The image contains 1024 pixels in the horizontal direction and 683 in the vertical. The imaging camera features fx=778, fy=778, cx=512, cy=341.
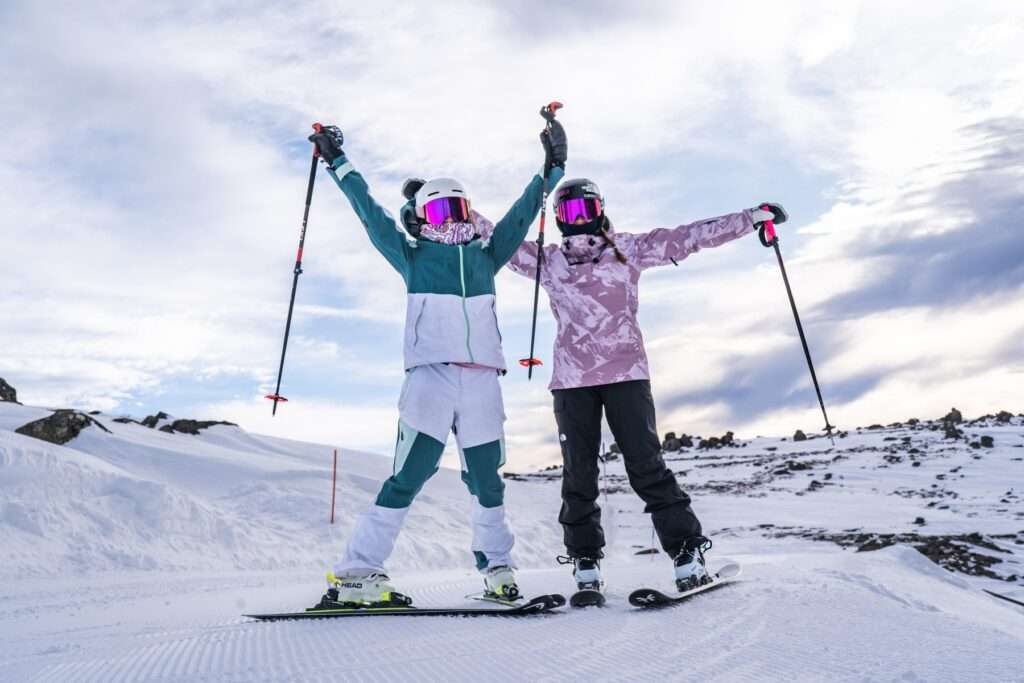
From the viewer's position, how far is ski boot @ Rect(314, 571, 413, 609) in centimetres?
379

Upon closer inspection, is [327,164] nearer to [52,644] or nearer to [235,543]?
[52,644]

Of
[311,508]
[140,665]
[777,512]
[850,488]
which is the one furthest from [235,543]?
[850,488]

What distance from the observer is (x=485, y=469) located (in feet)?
13.4

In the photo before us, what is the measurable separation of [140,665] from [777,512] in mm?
10241

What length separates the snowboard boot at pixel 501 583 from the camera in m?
3.96

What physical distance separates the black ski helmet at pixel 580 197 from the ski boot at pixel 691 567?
1.88m

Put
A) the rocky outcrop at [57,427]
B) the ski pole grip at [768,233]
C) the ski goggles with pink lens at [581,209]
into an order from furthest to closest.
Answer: the rocky outcrop at [57,427], the ski pole grip at [768,233], the ski goggles with pink lens at [581,209]

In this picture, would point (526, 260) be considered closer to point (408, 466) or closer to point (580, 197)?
point (580, 197)

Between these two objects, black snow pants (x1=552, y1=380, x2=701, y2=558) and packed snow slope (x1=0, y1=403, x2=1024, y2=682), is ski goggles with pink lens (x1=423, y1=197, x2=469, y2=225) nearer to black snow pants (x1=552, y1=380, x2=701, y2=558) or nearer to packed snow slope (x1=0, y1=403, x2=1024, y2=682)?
black snow pants (x1=552, y1=380, x2=701, y2=558)

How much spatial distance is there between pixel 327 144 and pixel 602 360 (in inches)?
76.2

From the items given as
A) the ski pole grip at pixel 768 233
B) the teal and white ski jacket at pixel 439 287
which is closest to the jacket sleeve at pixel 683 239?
the ski pole grip at pixel 768 233

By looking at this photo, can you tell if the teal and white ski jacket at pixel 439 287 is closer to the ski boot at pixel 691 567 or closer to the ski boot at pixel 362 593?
the ski boot at pixel 362 593

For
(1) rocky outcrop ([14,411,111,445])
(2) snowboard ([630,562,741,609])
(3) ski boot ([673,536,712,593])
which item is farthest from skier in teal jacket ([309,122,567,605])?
(1) rocky outcrop ([14,411,111,445])

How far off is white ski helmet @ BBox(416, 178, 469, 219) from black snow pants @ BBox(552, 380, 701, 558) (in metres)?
1.27
